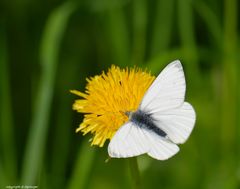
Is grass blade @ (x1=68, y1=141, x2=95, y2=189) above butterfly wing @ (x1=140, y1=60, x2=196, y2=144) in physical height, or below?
below

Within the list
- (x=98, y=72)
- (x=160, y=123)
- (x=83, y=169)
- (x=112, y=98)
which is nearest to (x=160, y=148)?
(x=160, y=123)

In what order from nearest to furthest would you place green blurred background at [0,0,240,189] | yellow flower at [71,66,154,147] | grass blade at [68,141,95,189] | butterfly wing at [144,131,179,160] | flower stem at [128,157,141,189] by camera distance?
1. butterfly wing at [144,131,179,160]
2. flower stem at [128,157,141,189]
3. yellow flower at [71,66,154,147]
4. grass blade at [68,141,95,189]
5. green blurred background at [0,0,240,189]

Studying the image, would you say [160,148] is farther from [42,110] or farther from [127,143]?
[42,110]

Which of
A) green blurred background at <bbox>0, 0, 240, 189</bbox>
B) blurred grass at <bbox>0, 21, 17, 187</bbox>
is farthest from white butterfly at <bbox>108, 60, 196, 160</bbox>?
blurred grass at <bbox>0, 21, 17, 187</bbox>

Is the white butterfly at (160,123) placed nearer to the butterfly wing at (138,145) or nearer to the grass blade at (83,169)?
the butterfly wing at (138,145)

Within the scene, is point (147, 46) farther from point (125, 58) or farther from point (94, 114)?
point (94, 114)

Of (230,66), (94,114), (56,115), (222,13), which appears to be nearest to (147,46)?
(222,13)

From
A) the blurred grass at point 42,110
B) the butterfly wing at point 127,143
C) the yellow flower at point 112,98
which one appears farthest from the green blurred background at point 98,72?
the butterfly wing at point 127,143

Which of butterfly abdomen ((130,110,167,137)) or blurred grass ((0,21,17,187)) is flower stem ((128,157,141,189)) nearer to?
butterfly abdomen ((130,110,167,137))
